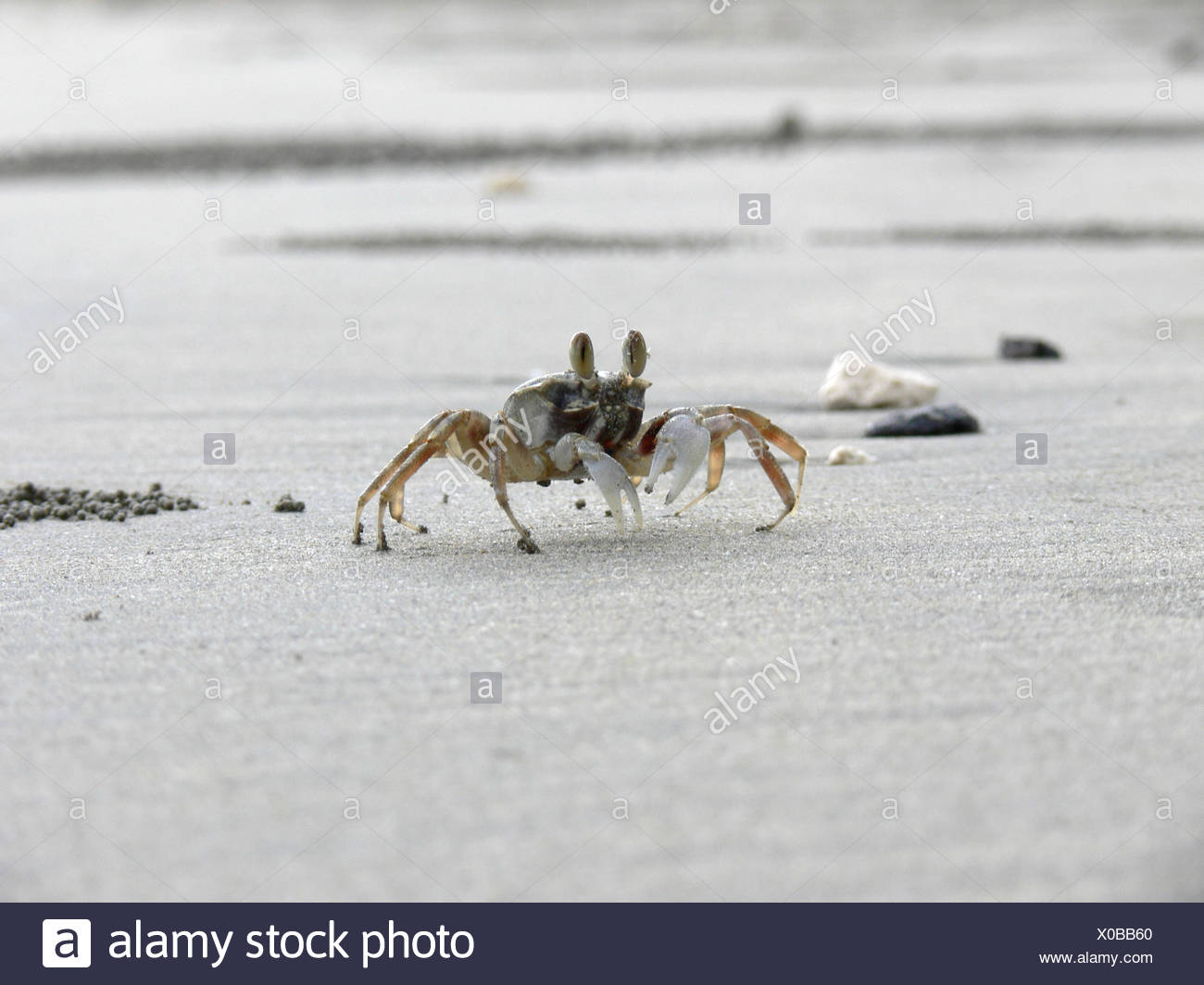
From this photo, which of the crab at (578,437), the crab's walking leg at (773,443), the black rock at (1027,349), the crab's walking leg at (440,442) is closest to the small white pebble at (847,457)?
the crab's walking leg at (773,443)

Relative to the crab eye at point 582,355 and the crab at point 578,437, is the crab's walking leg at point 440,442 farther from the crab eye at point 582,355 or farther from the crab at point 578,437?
the crab eye at point 582,355

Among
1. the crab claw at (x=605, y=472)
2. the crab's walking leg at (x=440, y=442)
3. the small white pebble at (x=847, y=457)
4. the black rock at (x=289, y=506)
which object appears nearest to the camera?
the crab claw at (x=605, y=472)

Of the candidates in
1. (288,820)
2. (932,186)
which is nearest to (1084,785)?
(288,820)

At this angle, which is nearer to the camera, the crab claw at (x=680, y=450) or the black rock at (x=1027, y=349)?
the crab claw at (x=680, y=450)

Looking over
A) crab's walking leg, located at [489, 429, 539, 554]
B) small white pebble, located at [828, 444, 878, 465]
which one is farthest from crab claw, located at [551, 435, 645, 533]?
small white pebble, located at [828, 444, 878, 465]

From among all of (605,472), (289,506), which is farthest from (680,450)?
A: (289,506)

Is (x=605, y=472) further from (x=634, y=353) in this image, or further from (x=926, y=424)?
(x=926, y=424)
